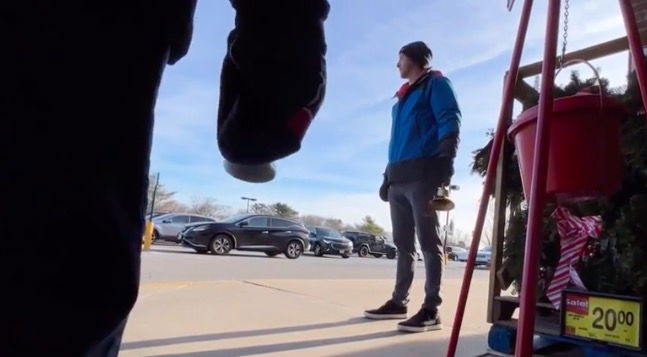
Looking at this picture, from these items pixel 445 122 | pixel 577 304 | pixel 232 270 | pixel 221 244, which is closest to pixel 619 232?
pixel 577 304

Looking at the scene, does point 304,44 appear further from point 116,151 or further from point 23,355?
point 23,355

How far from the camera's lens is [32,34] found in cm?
38

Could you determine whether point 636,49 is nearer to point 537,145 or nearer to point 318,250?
point 537,145

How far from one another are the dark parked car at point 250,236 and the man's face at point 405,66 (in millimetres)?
8788

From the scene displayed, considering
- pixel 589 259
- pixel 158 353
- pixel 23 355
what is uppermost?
pixel 589 259

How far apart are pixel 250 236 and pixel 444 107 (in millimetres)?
9286

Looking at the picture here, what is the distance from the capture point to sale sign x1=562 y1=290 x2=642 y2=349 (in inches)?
45.6

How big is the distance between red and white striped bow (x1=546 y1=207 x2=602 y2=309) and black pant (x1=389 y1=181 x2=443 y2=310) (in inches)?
29.9

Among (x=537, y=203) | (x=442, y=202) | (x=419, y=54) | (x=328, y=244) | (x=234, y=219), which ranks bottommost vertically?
(x=328, y=244)

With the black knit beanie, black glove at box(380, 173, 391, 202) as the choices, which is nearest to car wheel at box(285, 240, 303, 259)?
black glove at box(380, 173, 391, 202)

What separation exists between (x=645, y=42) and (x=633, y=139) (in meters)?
0.57

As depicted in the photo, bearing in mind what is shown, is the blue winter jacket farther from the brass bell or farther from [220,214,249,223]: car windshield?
[220,214,249,223]: car windshield

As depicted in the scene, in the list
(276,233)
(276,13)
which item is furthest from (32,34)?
(276,233)

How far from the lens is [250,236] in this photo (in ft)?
36.3
